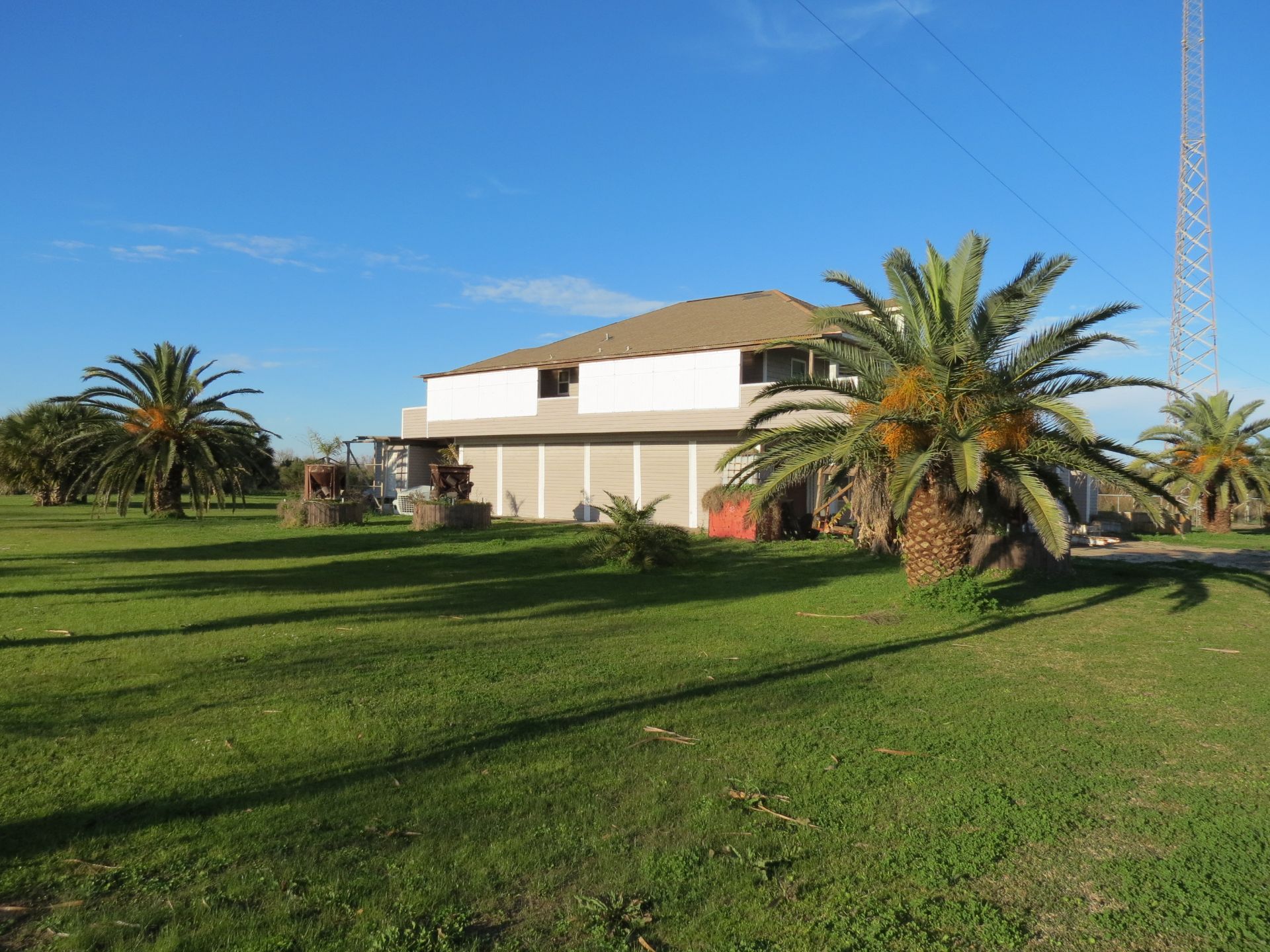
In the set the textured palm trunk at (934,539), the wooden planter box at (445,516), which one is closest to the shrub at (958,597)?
the textured palm trunk at (934,539)

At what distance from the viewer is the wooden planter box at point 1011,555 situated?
16.6m

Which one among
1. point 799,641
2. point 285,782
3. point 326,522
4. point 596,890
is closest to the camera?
point 596,890

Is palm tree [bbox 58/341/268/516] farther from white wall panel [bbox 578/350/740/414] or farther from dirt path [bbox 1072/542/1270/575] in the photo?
dirt path [bbox 1072/542/1270/575]

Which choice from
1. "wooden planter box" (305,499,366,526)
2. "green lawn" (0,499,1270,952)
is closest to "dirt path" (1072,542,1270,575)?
"green lawn" (0,499,1270,952)

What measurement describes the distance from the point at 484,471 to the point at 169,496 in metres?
11.0

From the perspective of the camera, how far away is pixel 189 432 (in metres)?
29.1

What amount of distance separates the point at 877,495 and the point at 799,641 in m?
4.43

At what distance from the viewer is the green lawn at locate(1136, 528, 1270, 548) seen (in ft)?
85.5

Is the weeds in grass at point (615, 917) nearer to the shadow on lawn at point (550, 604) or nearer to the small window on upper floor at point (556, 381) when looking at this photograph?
the shadow on lawn at point (550, 604)

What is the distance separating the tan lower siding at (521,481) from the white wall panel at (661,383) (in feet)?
11.5

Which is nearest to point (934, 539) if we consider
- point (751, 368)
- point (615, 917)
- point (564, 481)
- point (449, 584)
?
point (449, 584)

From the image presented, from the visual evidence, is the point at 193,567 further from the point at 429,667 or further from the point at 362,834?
the point at 362,834

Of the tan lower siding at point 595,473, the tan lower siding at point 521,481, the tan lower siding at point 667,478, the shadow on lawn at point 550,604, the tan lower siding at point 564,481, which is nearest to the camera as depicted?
the shadow on lawn at point 550,604

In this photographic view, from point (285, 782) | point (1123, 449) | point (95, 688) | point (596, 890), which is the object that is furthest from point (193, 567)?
point (1123, 449)
